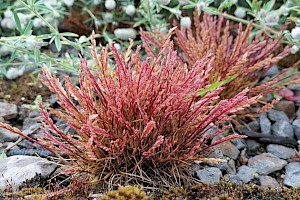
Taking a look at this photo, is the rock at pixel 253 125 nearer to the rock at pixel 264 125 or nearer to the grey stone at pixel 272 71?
the rock at pixel 264 125

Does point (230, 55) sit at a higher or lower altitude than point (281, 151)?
higher

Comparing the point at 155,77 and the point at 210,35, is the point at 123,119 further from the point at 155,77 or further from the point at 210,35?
the point at 210,35

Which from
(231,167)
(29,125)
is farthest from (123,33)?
(231,167)

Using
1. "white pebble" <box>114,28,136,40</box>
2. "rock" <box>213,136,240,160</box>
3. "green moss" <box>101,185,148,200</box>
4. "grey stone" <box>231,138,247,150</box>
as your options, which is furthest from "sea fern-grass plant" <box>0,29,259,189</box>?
"white pebble" <box>114,28,136,40</box>

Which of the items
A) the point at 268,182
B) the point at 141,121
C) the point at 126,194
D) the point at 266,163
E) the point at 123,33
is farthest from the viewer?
the point at 123,33

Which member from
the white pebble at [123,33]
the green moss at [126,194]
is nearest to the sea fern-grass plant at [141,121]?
the green moss at [126,194]

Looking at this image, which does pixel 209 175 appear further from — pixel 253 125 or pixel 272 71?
pixel 272 71

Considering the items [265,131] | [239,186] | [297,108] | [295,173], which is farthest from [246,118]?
[239,186]

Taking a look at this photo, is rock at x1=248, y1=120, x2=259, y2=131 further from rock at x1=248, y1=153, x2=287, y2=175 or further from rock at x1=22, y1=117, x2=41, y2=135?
rock at x1=22, y1=117, x2=41, y2=135
